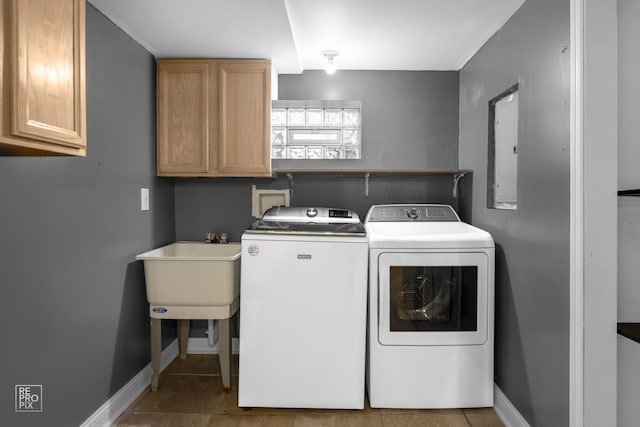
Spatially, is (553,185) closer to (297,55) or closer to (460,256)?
(460,256)

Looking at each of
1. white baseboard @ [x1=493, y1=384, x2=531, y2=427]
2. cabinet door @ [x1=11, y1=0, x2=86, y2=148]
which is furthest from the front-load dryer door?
cabinet door @ [x1=11, y1=0, x2=86, y2=148]

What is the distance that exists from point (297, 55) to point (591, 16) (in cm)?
164

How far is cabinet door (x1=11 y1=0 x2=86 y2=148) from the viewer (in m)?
1.04

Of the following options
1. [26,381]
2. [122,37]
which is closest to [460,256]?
[26,381]

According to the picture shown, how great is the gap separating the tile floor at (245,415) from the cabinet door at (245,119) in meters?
1.39

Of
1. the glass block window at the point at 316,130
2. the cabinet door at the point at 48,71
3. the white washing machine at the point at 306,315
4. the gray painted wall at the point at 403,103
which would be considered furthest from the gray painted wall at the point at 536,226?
the cabinet door at the point at 48,71

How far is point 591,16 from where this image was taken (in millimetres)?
1399

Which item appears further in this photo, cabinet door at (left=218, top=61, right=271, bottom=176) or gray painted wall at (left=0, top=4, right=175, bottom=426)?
cabinet door at (left=218, top=61, right=271, bottom=176)

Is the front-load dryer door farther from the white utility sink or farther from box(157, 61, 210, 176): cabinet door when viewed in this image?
box(157, 61, 210, 176): cabinet door

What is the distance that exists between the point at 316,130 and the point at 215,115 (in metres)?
0.69

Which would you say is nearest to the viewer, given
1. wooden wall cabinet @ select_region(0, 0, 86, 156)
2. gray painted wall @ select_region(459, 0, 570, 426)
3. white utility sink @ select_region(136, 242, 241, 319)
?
wooden wall cabinet @ select_region(0, 0, 86, 156)

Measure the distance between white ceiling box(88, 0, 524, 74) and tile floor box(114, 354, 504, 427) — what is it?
82.1 inches

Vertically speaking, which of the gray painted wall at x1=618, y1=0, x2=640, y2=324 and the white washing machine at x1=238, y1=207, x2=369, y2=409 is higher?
the gray painted wall at x1=618, y1=0, x2=640, y2=324

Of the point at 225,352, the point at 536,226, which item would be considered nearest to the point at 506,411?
the point at 536,226
